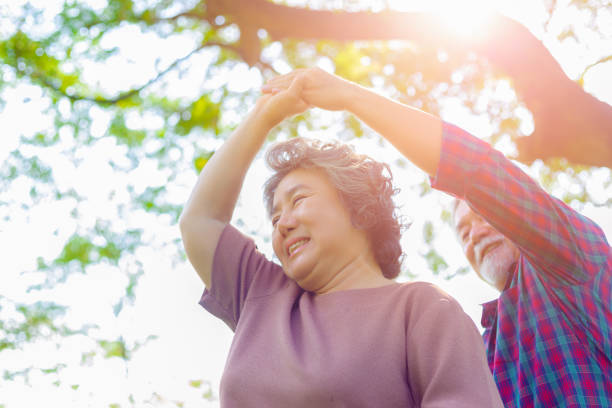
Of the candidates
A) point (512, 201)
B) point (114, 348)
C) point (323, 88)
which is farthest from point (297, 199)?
point (114, 348)

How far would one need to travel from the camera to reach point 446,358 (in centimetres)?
143

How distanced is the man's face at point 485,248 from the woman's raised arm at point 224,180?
3.34 feet

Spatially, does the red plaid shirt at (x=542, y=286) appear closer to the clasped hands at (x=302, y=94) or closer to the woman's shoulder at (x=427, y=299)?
the woman's shoulder at (x=427, y=299)

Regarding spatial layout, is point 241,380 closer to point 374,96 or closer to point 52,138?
point 374,96

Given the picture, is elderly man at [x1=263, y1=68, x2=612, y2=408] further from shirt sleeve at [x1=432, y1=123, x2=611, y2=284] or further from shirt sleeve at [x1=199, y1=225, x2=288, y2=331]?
shirt sleeve at [x1=199, y1=225, x2=288, y2=331]

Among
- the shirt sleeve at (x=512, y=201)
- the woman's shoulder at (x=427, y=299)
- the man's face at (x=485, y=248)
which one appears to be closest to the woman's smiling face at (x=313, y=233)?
the woman's shoulder at (x=427, y=299)

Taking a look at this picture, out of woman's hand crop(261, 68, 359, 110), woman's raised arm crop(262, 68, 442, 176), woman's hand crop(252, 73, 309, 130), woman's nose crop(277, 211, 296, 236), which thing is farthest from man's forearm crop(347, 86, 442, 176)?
woman's nose crop(277, 211, 296, 236)

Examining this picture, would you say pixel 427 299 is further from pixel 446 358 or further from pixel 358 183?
pixel 358 183

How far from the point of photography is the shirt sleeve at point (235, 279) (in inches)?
74.1

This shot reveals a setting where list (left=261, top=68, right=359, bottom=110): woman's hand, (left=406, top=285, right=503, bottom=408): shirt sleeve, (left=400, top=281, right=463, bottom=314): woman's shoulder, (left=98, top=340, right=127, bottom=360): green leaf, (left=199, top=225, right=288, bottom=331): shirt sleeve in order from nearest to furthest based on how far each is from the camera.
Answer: (left=406, top=285, right=503, bottom=408): shirt sleeve
(left=400, top=281, right=463, bottom=314): woman's shoulder
(left=261, top=68, right=359, bottom=110): woman's hand
(left=199, top=225, right=288, bottom=331): shirt sleeve
(left=98, top=340, right=127, bottom=360): green leaf

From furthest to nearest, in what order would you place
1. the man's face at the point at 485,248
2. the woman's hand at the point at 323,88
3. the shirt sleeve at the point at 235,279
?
the man's face at the point at 485,248 → the shirt sleeve at the point at 235,279 → the woman's hand at the point at 323,88

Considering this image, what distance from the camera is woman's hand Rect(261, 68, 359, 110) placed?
176 centimetres

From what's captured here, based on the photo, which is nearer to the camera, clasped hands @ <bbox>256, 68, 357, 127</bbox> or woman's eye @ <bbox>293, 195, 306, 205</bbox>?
clasped hands @ <bbox>256, 68, 357, 127</bbox>

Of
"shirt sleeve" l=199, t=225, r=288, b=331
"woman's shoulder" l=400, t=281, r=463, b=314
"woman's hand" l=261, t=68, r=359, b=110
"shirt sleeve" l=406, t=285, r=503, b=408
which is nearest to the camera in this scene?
"shirt sleeve" l=406, t=285, r=503, b=408
